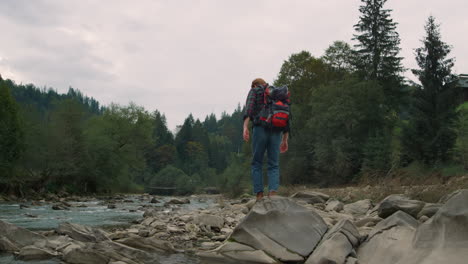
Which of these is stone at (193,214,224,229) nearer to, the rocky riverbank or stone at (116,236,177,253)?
the rocky riverbank

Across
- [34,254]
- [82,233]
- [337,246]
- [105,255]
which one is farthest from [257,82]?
[34,254]

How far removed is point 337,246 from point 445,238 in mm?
1154

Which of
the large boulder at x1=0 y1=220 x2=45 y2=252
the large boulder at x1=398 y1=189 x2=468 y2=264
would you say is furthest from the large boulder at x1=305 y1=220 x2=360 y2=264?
the large boulder at x1=0 y1=220 x2=45 y2=252

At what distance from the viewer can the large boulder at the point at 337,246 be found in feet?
15.0

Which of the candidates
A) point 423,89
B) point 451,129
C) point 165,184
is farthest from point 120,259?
point 165,184

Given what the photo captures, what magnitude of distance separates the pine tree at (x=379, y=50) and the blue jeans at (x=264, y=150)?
35.3 metres

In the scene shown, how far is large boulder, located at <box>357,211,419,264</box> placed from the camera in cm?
A: 445

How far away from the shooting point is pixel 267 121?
20.6ft

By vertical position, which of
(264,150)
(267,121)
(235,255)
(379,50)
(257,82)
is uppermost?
(379,50)

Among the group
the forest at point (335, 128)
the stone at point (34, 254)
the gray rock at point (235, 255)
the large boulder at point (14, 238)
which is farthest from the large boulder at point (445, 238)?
the forest at point (335, 128)

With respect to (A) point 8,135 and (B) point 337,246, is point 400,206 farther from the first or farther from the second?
(A) point 8,135

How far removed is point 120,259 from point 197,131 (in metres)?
122

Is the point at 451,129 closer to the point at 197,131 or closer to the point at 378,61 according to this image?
the point at 378,61

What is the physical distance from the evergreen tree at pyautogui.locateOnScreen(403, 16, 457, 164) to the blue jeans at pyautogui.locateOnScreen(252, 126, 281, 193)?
24.8 meters
